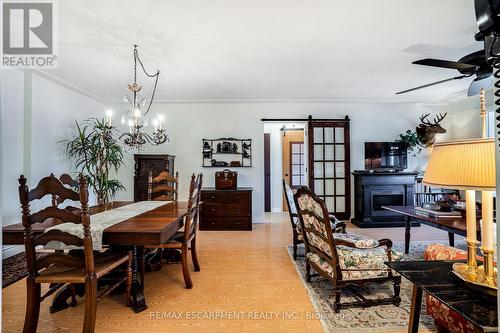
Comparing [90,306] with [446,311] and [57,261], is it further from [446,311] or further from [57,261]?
[446,311]

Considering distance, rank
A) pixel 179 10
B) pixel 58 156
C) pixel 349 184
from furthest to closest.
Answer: pixel 349 184 < pixel 58 156 < pixel 179 10

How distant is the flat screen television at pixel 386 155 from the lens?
5148 mm

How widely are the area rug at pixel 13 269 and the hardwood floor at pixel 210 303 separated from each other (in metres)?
0.15

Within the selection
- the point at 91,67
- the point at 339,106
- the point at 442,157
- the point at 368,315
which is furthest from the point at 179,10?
the point at 339,106

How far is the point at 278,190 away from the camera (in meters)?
6.66

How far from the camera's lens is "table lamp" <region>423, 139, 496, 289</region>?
105 centimetres

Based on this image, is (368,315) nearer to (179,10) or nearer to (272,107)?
(179,10)

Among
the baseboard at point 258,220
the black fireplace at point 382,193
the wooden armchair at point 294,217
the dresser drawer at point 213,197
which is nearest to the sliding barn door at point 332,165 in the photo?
the black fireplace at point 382,193

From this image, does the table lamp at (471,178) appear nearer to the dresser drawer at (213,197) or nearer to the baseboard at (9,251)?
the dresser drawer at (213,197)

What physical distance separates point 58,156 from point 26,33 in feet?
6.92

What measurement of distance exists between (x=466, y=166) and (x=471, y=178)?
6 centimetres

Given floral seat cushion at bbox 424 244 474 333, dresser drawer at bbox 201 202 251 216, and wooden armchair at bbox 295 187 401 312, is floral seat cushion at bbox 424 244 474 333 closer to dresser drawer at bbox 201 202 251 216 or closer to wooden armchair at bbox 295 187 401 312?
wooden armchair at bbox 295 187 401 312

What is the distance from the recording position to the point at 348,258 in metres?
2.10

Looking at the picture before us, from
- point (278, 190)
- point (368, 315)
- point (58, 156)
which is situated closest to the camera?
point (368, 315)
